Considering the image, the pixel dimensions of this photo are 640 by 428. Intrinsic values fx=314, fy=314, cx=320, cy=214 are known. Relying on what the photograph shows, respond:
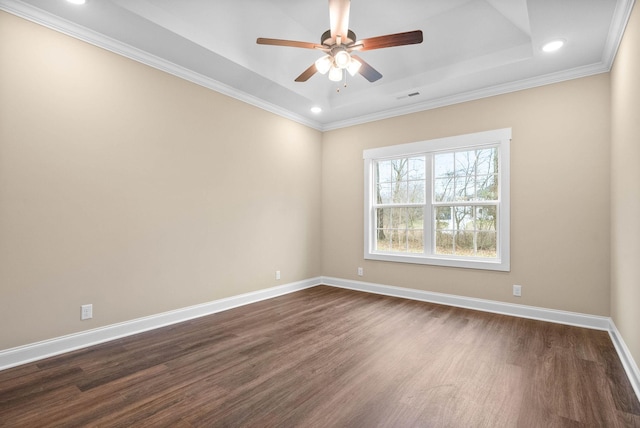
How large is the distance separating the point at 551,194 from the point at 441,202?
1268 millimetres

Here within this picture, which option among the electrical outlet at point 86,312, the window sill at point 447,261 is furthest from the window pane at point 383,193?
the electrical outlet at point 86,312

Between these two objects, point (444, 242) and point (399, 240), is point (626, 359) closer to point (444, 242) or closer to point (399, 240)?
point (444, 242)

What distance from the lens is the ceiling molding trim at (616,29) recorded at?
8.00 ft

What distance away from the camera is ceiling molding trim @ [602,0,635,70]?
2.44m

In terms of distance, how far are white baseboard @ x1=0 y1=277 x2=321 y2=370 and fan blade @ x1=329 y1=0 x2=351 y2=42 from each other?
3.20 m

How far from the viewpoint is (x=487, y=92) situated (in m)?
4.03

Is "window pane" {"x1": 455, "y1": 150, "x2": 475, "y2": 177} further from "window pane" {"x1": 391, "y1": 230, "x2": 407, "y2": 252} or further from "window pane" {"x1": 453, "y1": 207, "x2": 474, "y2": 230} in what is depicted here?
"window pane" {"x1": 391, "y1": 230, "x2": 407, "y2": 252}

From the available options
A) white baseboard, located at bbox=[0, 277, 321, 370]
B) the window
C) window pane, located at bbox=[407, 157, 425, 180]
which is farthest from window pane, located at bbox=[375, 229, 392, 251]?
white baseboard, located at bbox=[0, 277, 321, 370]

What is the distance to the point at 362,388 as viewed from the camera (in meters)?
2.17

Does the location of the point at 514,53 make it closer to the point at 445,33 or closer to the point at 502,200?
the point at 445,33

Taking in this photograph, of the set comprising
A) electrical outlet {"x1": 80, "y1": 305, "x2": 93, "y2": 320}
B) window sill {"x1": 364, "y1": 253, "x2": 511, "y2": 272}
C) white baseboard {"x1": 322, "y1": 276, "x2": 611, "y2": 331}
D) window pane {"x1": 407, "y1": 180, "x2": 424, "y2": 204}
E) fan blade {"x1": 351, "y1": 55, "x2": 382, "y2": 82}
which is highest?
fan blade {"x1": 351, "y1": 55, "x2": 382, "y2": 82}

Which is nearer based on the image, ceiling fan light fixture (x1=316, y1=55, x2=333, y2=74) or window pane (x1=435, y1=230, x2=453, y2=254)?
ceiling fan light fixture (x1=316, y1=55, x2=333, y2=74)

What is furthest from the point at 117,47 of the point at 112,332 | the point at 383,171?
the point at 383,171

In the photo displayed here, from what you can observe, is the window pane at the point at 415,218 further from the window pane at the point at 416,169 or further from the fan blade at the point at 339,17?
the fan blade at the point at 339,17
